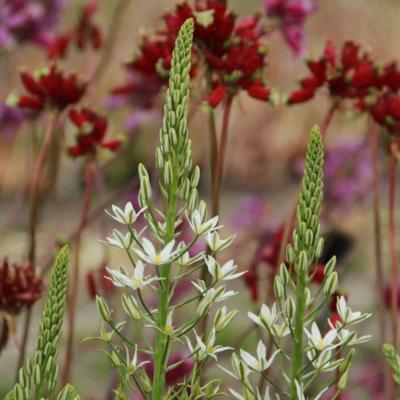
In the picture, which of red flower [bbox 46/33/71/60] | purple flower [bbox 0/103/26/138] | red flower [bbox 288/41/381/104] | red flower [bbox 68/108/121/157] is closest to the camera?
red flower [bbox 288/41/381/104]

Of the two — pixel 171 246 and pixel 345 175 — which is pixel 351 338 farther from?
pixel 345 175

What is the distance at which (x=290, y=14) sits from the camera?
1832 mm

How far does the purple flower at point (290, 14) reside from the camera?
1.83 m

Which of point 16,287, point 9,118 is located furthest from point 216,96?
point 9,118

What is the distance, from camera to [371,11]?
20.0 ft

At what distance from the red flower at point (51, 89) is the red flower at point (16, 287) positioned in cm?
28

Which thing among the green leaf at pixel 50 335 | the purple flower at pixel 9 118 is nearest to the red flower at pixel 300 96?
the green leaf at pixel 50 335

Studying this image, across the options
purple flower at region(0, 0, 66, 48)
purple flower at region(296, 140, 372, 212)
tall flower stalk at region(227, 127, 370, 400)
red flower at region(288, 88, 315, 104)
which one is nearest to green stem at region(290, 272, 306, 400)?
tall flower stalk at region(227, 127, 370, 400)

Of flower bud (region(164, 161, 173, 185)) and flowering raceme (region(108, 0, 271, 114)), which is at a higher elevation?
flowering raceme (region(108, 0, 271, 114))

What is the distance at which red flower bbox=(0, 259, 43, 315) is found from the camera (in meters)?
1.34

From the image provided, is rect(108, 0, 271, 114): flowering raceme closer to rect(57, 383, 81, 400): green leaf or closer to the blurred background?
rect(57, 383, 81, 400): green leaf

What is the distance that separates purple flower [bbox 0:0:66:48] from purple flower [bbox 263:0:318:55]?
1.91 feet

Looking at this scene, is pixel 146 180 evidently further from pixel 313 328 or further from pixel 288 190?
pixel 288 190

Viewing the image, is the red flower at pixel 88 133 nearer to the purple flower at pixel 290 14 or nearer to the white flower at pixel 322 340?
the purple flower at pixel 290 14
